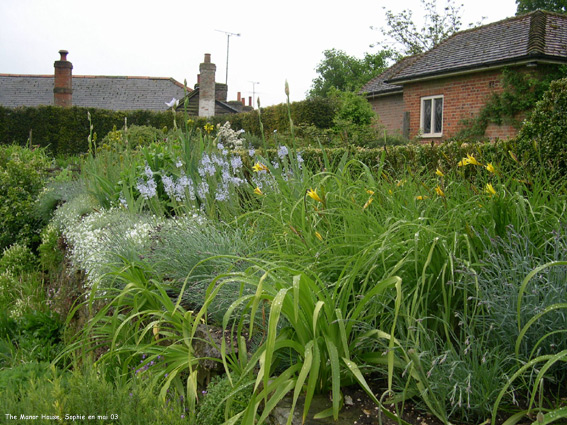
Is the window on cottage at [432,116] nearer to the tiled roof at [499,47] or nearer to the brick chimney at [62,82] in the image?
the tiled roof at [499,47]

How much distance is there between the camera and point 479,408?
69.7 inches

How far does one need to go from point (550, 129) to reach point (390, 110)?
17.9 meters

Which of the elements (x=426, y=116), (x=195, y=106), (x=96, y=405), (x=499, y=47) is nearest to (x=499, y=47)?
(x=499, y=47)

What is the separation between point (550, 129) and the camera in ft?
15.8

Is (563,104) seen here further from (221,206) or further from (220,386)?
(220,386)

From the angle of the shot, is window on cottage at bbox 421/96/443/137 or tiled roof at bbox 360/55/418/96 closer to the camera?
window on cottage at bbox 421/96/443/137

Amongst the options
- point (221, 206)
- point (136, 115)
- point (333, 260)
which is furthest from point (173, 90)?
point (333, 260)

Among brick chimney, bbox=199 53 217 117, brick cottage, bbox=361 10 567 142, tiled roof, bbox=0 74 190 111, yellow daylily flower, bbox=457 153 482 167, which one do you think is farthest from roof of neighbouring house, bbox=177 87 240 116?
yellow daylily flower, bbox=457 153 482 167

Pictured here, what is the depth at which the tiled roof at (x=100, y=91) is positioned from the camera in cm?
3297

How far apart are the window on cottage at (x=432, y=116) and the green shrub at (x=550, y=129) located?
12776 millimetres

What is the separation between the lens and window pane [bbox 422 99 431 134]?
1834 centimetres

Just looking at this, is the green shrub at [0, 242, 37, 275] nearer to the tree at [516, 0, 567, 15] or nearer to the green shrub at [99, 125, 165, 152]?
the green shrub at [99, 125, 165, 152]

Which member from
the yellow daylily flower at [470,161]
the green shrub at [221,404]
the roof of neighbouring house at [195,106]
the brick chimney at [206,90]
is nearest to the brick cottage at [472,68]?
the brick chimney at [206,90]

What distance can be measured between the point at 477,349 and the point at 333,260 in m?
0.84
